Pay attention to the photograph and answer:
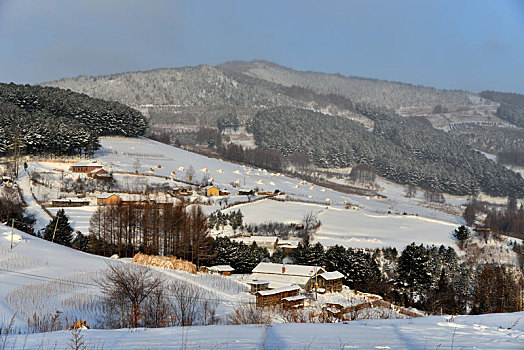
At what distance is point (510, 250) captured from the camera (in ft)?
141

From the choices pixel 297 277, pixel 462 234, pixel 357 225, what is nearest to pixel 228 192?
pixel 357 225

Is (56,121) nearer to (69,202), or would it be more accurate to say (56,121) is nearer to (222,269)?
(69,202)

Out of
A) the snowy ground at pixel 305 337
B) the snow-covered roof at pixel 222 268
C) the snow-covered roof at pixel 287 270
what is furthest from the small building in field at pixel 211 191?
the snowy ground at pixel 305 337

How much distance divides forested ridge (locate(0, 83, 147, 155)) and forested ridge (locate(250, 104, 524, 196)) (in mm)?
70403

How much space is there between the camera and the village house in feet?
90.2

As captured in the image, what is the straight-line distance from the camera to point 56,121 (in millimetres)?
62656

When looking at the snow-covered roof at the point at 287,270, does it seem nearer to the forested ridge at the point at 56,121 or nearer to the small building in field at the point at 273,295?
the small building in field at the point at 273,295

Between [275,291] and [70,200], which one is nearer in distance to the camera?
[275,291]

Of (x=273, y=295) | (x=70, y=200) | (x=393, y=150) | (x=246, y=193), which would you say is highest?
(x=393, y=150)

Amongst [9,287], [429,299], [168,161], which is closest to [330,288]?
[429,299]

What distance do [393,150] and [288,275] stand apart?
131042 millimetres

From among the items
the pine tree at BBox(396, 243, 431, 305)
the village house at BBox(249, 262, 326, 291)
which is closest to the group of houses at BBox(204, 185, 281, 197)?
the village house at BBox(249, 262, 326, 291)

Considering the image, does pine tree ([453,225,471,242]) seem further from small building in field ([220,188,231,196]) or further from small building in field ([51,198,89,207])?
small building in field ([51,198,89,207])

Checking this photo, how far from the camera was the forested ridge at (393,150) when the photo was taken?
12200cm
